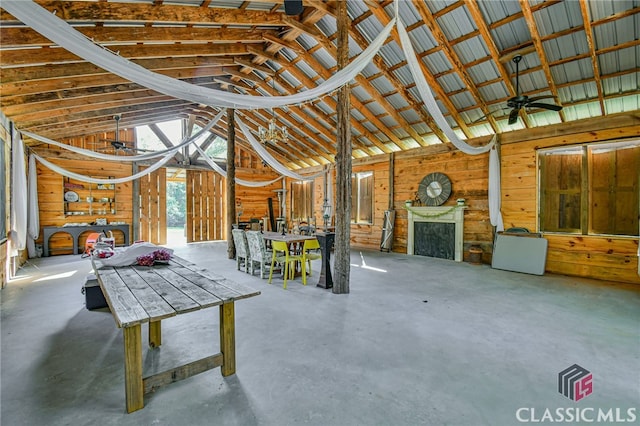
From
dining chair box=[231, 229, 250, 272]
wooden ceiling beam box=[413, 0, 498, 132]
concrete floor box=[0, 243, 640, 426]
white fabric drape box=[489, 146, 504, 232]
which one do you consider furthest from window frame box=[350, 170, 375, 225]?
concrete floor box=[0, 243, 640, 426]

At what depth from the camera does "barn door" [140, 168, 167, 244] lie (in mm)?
8828

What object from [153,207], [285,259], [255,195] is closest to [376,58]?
[285,259]

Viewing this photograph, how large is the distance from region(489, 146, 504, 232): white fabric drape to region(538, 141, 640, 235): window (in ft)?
2.34

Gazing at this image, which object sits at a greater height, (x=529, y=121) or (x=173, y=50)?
(x=173, y=50)

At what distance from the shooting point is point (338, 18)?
12.7 feet

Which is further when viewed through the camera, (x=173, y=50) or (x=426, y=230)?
(x=426, y=230)

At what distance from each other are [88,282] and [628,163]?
8112 millimetres

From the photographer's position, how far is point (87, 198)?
310 inches

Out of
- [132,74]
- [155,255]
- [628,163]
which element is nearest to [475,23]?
[628,163]

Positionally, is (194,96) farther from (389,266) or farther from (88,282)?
(389,266)

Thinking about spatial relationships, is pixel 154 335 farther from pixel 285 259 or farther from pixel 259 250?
pixel 259 250

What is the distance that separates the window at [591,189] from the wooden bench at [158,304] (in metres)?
5.94

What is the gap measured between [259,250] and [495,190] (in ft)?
15.3

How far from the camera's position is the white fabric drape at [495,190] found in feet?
18.2
